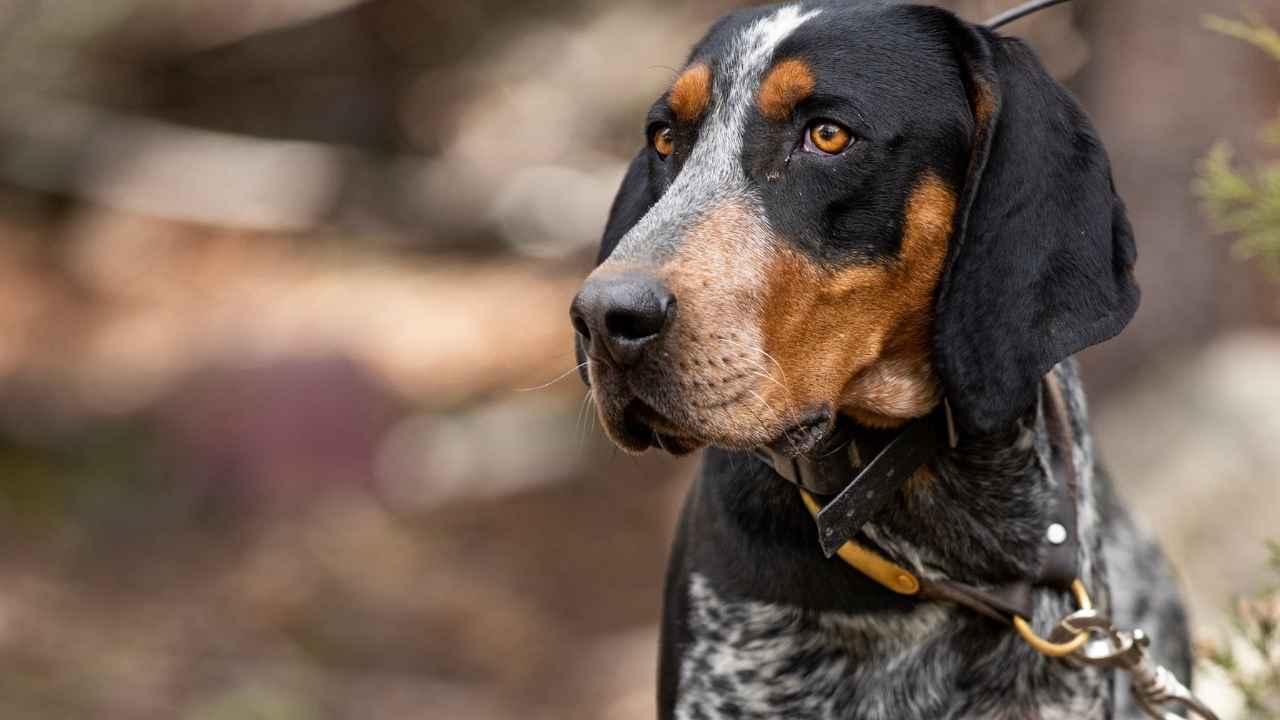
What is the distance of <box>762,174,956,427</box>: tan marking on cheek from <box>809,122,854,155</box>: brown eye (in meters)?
0.17

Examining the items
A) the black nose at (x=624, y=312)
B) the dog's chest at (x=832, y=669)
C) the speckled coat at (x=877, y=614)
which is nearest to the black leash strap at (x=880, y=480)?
the speckled coat at (x=877, y=614)

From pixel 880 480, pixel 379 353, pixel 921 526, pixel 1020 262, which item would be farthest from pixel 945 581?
pixel 379 353

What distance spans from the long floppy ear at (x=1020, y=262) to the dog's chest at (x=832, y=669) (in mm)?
544

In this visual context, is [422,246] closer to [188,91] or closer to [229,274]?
[229,274]

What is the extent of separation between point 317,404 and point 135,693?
2.95m

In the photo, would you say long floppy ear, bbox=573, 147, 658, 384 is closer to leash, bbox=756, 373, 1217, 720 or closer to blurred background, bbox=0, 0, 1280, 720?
leash, bbox=756, 373, 1217, 720

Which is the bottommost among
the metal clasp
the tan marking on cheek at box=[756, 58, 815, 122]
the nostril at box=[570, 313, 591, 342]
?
the metal clasp

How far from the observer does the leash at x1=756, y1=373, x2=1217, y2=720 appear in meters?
3.33

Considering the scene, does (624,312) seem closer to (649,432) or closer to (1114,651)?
(649,432)

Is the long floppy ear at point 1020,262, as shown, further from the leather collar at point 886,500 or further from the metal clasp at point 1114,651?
the metal clasp at point 1114,651

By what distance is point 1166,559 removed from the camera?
14.6ft

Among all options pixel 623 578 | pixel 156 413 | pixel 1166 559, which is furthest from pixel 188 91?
pixel 1166 559

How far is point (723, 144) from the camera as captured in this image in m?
3.38

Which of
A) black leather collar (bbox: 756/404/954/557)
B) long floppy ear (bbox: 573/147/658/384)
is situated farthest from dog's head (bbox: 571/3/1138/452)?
long floppy ear (bbox: 573/147/658/384)
